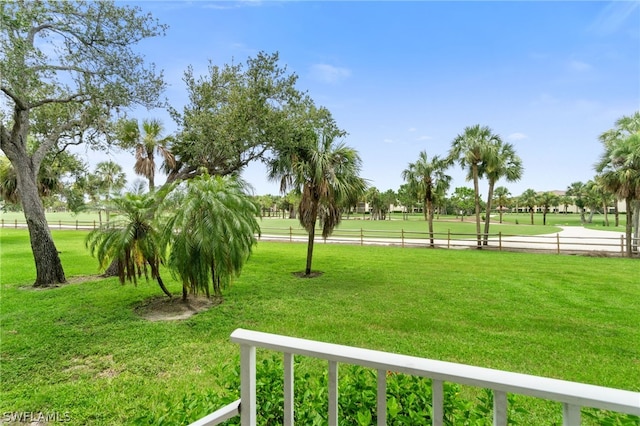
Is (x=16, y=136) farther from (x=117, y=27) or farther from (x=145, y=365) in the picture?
(x=145, y=365)

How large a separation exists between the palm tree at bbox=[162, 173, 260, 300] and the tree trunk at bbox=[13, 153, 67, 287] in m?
4.64

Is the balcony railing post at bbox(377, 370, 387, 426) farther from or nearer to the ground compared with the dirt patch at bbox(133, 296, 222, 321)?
farther from the ground

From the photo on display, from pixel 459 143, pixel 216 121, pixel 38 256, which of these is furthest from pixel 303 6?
pixel 459 143

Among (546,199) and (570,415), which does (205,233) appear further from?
(546,199)

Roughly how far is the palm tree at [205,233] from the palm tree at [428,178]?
1343 centimetres

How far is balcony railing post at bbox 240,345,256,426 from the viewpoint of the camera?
1271 millimetres

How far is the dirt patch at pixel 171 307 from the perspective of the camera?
551 centimetres

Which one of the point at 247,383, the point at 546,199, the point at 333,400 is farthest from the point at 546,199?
the point at 247,383

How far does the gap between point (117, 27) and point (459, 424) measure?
351 inches

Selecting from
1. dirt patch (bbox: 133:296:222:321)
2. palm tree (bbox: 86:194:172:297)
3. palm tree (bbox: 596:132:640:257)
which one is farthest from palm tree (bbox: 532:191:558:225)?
palm tree (bbox: 86:194:172:297)

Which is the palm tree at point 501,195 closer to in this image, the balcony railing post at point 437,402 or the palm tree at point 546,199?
the palm tree at point 546,199

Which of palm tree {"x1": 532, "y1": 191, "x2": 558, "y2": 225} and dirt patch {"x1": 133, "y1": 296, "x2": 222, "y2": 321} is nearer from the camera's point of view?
dirt patch {"x1": 133, "y1": 296, "x2": 222, "y2": 321}

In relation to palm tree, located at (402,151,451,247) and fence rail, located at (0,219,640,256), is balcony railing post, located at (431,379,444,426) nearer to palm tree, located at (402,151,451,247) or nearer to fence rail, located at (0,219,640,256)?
fence rail, located at (0,219,640,256)

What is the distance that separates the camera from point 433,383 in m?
0.99
